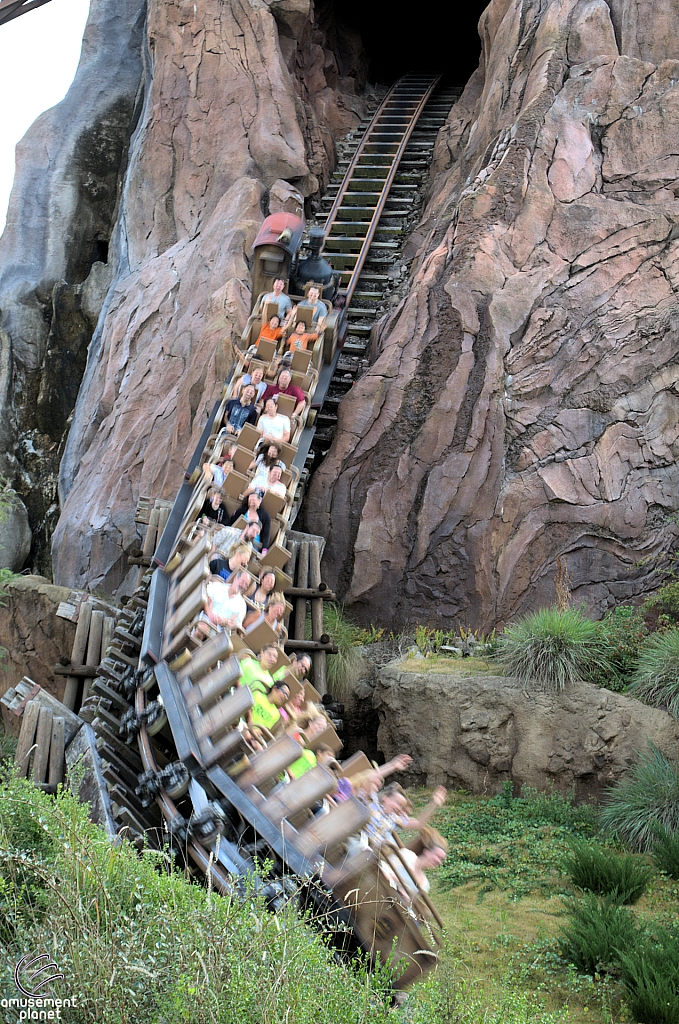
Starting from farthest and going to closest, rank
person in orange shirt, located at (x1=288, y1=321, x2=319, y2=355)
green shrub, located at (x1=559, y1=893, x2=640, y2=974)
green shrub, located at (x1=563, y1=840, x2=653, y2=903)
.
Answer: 1. person in orange shirt, located at (x1=288, y1=321, x2=319, y2=355)
2. green shrub, located at (x1=563, y1=840, x2=653, y2=903)
3. green shrub, located at (x1=559, y1=893, x2=640, y2=974)

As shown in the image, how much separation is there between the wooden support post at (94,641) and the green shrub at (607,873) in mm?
5580

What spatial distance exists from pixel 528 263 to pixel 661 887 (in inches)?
315

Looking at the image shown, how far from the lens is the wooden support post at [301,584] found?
1075 cm

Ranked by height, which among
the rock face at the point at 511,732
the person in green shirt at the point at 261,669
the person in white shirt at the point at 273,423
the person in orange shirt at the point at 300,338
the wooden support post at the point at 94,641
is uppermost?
the person in orange shirt at the point at 300,338

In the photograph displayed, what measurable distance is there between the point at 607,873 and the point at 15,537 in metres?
12.2

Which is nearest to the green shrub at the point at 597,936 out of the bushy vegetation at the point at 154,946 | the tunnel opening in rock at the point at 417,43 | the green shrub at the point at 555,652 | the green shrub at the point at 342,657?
the bushy vegetation at the point at 154,946

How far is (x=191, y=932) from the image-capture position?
3547 mm

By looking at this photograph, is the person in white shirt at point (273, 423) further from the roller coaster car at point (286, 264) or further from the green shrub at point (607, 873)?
the green shrub at point (607, 873)

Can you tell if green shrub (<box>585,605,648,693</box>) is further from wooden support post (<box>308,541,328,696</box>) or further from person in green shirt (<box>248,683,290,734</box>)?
person in green shirt (<box>248,683,290,734</box>)

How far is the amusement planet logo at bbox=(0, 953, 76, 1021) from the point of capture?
3.12 metres

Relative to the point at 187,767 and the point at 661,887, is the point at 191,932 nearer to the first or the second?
the point at 187,767

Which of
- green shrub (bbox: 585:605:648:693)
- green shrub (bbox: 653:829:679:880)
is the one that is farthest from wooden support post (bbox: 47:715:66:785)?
green shrub (bbox: 585:605:648:693)

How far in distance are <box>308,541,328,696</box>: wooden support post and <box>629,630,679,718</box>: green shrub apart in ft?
11.0

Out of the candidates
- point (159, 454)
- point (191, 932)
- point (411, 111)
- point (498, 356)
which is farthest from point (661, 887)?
point (411, 111)
